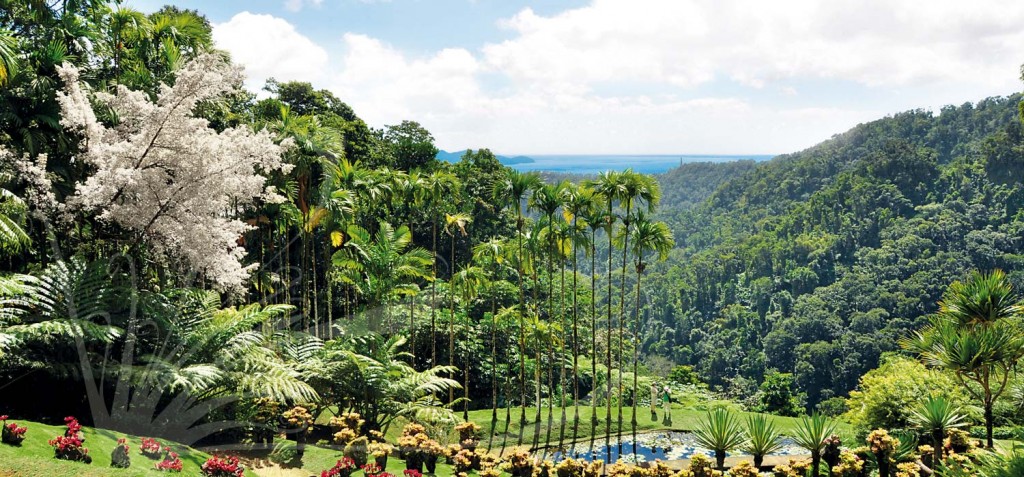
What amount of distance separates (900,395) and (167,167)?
17.0m

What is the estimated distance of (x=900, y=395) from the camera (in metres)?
15.5

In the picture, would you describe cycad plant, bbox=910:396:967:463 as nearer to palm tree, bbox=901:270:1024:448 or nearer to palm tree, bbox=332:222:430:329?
palm tree, bbox=901:270:1024:448

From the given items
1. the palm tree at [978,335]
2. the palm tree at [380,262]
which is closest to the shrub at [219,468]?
the palm tree at [380,262]

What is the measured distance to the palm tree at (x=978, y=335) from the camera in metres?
11.5

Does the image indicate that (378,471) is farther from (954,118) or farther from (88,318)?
(954,118)

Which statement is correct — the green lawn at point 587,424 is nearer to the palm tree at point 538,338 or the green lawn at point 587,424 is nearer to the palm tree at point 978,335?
the palm tree at point 538,338

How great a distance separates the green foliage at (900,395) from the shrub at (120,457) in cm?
1519

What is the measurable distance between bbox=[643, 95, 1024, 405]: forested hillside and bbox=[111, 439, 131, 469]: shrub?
182ft

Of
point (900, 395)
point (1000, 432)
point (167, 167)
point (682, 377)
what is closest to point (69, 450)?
point (167, 167)

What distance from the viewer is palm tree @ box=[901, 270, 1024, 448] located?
11.5 metres

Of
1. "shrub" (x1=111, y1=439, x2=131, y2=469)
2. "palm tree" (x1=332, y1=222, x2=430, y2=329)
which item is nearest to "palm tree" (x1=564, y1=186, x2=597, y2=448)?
"palm tree" (x1=332, y1=222, x2=430, y2=329)

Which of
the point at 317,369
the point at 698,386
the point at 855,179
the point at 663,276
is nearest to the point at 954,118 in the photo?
the point at 855,179

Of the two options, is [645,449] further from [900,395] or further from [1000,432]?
[1000,432]

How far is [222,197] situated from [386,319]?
13.1m
